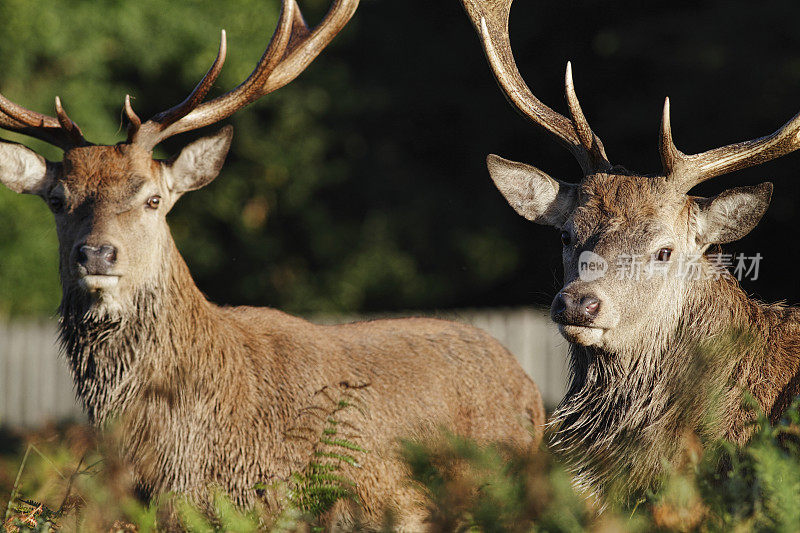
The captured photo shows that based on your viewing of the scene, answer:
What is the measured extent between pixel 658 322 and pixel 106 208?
2.59 metres

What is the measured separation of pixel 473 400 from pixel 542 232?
1458cm

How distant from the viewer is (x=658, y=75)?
17.7m

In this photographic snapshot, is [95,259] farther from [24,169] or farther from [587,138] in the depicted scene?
[587,138]

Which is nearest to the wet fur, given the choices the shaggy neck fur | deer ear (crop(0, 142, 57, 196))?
deer ear (crop(0, 142, 57, 196))

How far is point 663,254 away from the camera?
4.29 m

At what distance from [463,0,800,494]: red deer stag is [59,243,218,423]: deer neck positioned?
6.01ft

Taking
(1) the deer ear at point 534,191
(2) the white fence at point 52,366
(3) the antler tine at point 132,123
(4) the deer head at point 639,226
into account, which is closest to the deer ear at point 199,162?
(3) the antler tine at point 132,123

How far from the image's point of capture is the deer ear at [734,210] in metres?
4.40

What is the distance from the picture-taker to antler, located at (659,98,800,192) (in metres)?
4.40

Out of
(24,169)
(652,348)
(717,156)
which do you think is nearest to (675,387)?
(652,348)

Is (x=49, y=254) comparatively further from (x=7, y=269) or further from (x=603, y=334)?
(x=603, y=334)

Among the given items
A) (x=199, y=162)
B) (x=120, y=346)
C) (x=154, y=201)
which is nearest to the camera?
(x=120, y=346)

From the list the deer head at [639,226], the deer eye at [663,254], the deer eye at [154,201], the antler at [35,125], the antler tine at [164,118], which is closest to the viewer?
the deer head at [639,226]

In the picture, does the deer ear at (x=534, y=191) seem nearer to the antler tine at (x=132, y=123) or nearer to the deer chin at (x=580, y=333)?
the deer chin at (x=580, y=333)
